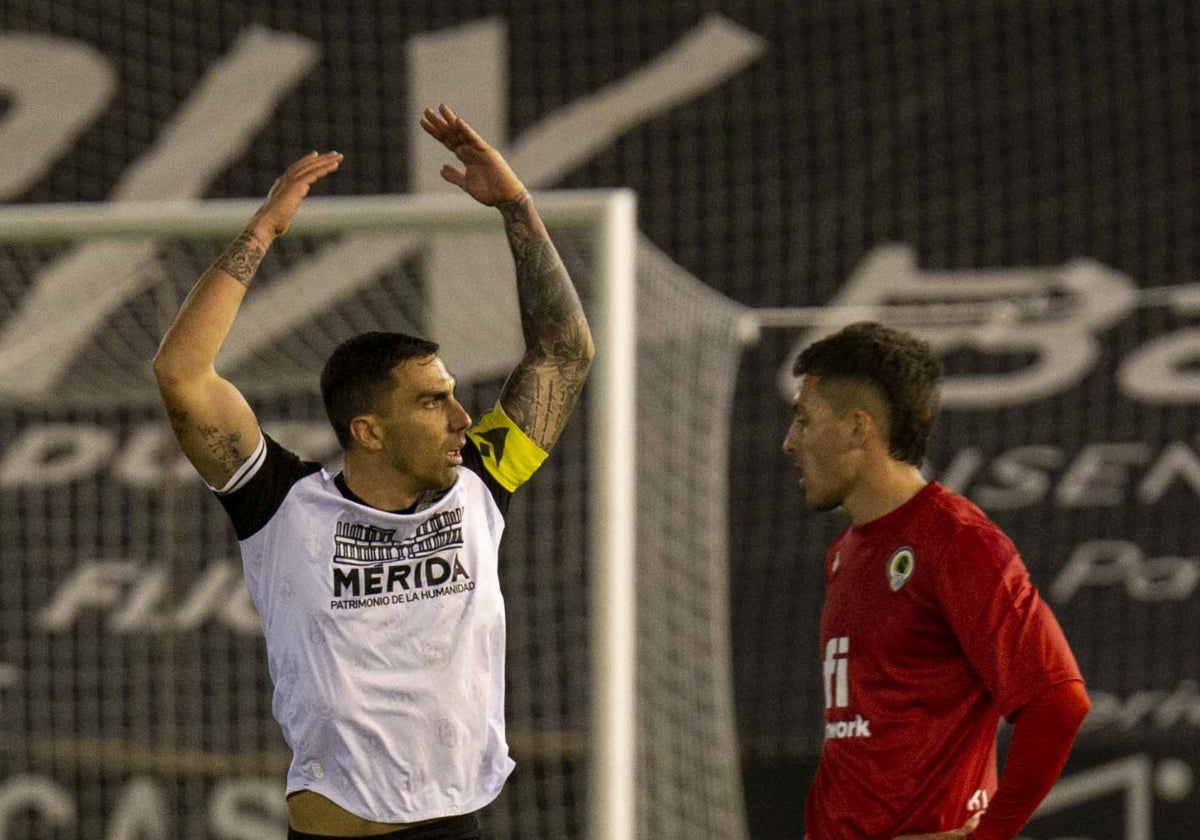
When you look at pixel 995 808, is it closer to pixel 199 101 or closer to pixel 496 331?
pixel 496 331

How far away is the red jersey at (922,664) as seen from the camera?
2.44 meters

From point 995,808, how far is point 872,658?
34 centimetres

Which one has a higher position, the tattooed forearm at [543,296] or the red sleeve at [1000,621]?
the tattooed forearm at [543,296]

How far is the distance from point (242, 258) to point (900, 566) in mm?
1168

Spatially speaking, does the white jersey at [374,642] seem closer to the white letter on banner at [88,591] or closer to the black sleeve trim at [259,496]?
the black sleeve trim at [259,496]

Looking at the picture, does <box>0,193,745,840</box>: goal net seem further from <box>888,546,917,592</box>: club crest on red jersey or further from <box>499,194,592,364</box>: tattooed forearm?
<box>888,546,917,592</box>: club crest on red jersey

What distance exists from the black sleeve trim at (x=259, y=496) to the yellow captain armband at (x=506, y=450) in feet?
1.18

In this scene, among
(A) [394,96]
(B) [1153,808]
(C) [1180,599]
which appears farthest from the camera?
(A) [394,96]

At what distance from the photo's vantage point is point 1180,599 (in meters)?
6.64

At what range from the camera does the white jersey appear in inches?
106

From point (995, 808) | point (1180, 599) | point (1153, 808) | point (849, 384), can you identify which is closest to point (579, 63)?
point (1180, 599)

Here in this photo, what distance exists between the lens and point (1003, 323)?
6.82 metres

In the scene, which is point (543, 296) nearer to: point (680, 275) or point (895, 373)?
point (895, 373)

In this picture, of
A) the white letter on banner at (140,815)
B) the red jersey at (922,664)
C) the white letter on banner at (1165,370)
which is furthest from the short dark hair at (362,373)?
the white letter on banner at (1165,370)
